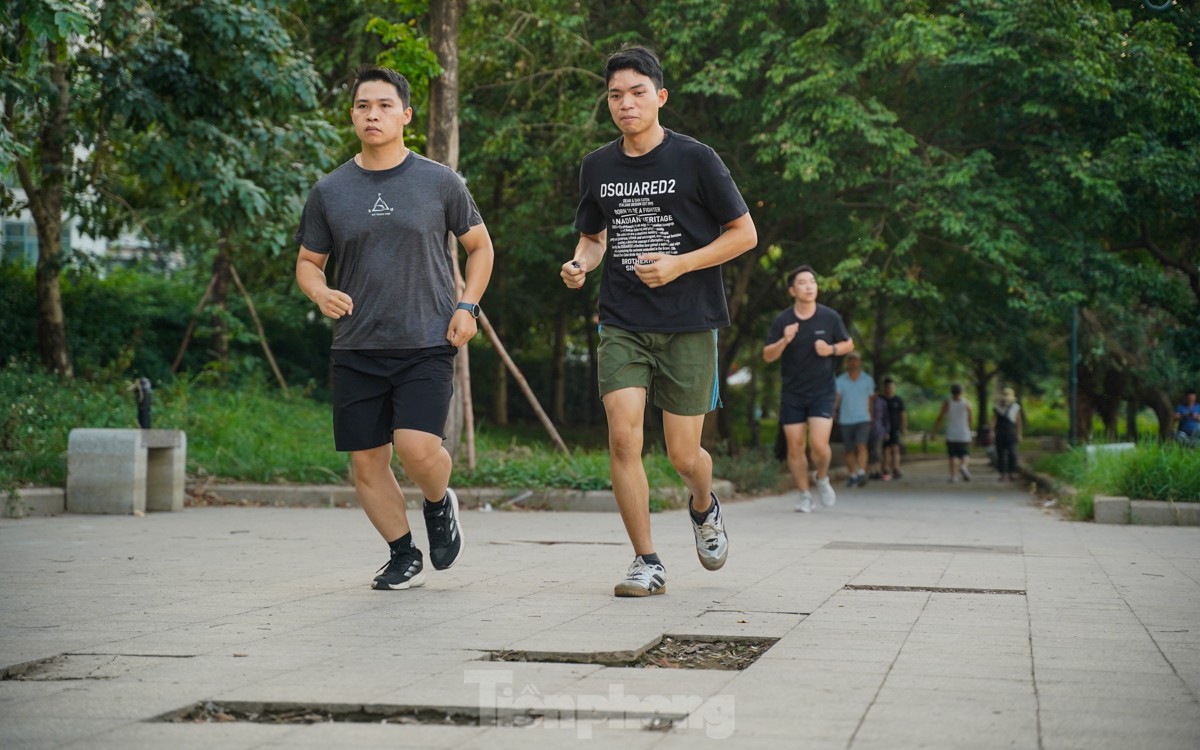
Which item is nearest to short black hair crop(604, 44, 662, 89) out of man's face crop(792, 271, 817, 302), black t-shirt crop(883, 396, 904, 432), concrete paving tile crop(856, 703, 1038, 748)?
concrete paving tile crop(856, 703, 1038, 748)

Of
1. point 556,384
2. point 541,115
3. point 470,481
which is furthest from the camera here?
point 556,384

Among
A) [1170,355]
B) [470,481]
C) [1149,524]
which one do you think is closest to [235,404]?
[470,481]

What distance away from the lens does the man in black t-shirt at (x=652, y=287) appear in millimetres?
5855

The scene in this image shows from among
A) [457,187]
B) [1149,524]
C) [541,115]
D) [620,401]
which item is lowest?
[1149,524]

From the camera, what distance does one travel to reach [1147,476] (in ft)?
37.8

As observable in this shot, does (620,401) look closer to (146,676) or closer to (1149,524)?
(146,676)

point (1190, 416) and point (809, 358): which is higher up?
point (809, 358)

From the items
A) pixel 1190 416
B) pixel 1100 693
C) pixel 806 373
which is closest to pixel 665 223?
pixel 1100 693

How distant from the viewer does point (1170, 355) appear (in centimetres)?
2494

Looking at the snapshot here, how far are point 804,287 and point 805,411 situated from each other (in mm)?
1141

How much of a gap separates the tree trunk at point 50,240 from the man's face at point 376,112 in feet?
38.2

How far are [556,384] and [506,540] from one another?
21.8 metres

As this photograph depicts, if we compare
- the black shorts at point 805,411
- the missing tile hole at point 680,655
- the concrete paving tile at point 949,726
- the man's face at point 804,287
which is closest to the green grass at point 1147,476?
the black shorts at point 805,411

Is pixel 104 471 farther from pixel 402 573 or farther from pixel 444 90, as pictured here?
pixel 402 573
